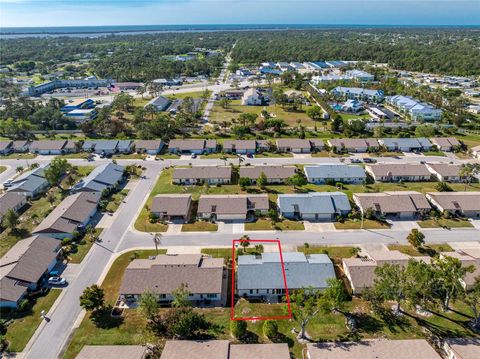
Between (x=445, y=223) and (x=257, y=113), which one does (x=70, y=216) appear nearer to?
(x=445, y=223)

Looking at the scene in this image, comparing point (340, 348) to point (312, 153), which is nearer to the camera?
point (340, 348)

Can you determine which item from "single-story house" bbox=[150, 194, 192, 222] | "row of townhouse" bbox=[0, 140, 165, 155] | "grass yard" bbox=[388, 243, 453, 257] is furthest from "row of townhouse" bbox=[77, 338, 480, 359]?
"row of townhouse" bbox=[0, 140, 165, 155]

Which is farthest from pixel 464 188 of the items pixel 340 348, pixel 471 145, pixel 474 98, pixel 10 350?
pixel 474 98

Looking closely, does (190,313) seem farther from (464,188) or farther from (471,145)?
(471,145)

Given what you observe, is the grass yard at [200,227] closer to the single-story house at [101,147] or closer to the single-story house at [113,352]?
the single-story house at [113,352]

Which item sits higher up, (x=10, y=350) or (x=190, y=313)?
(x=190, y=313)

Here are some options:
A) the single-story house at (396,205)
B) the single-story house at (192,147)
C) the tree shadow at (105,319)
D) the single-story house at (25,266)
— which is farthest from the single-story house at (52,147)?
the single-story house at (396,205)

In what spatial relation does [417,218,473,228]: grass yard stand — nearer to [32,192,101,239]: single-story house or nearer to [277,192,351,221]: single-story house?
[277,192,351,221]: single-story house
